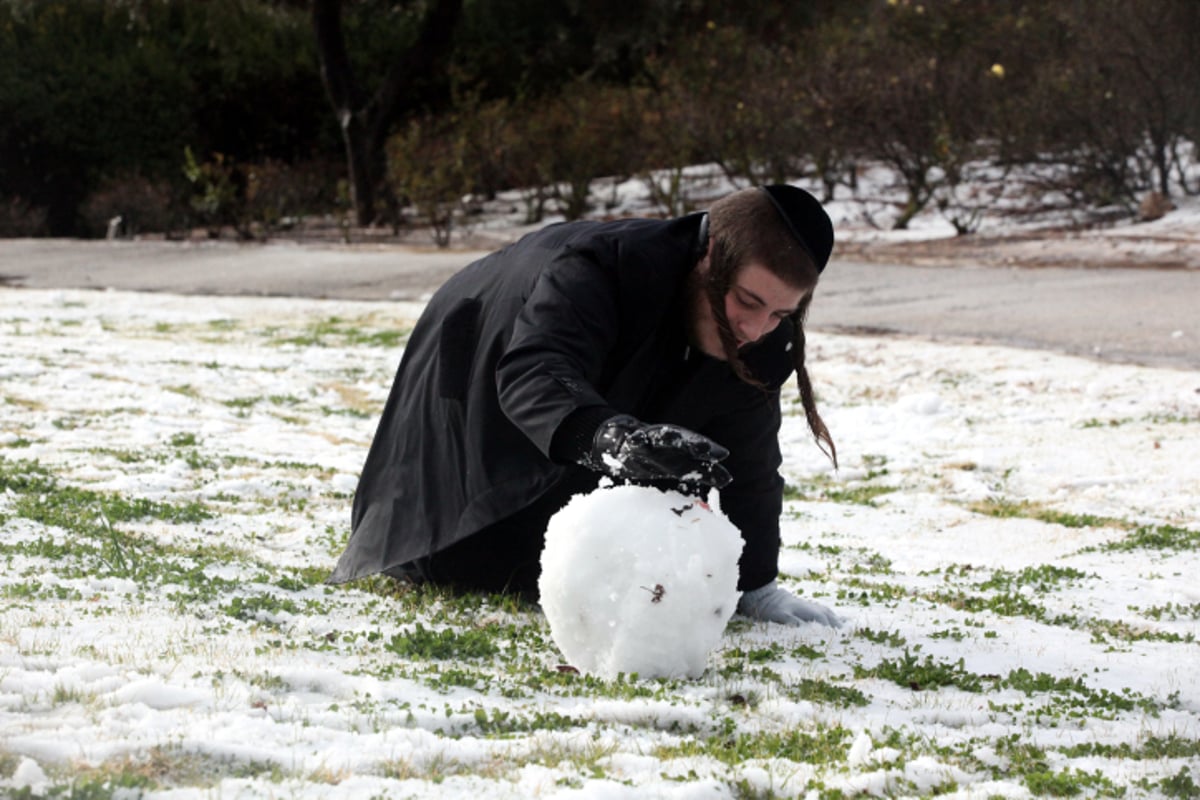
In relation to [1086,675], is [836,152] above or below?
above

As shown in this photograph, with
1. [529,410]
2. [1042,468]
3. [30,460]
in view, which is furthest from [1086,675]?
[30,460]

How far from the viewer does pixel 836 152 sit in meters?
15.4

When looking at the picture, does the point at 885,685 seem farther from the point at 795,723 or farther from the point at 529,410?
the point at 529,410

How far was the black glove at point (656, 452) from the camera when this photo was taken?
3.09 meters

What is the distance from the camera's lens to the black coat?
3.56 m

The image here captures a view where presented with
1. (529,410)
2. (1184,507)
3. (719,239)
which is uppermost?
(719,239)

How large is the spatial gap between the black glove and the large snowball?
162 millimetres

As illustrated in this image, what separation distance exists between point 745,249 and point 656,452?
650 millimetres

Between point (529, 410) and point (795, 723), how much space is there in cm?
88

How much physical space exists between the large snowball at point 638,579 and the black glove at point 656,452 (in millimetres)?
162

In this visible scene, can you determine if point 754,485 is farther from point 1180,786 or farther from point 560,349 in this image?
point 1180,786

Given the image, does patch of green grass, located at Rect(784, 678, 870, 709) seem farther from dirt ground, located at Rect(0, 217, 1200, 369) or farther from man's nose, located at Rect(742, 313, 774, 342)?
dirt ground, located at Rect(0, 217, 1200, 369)

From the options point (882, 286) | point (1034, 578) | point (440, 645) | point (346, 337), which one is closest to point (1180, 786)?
point (440, 645)

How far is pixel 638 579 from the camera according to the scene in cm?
334
